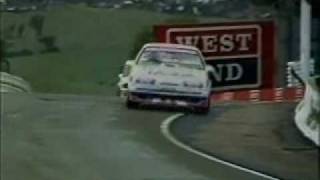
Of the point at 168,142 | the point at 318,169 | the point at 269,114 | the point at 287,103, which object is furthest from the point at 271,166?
the point at 287,103

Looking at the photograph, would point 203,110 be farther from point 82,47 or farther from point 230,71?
point 230,71

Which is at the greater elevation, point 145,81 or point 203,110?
point 145,81

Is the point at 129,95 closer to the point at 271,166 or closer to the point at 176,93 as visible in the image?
the point at 176,93

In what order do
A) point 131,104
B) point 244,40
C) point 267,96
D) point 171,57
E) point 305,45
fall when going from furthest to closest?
point 244,40
point 305,45
point 267,96
point 171,57
point 131,104

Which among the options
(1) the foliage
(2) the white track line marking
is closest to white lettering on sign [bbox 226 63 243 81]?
(1) the foliage

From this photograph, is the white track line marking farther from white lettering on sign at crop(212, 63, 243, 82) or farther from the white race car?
white lettering on sign at crop(212, 63, 243, 82)

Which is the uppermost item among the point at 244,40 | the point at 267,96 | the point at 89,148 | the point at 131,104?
the point at 244,40

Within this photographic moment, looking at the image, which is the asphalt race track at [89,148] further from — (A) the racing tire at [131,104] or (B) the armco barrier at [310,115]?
(B) the armco barrier at [310,115]

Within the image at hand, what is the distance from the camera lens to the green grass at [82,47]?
24.0 meters

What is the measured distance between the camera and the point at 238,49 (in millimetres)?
44938

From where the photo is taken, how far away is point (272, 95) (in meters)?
37.5

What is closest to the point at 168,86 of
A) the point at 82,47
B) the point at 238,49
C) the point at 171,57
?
the point at 171,57

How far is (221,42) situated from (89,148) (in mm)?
27612

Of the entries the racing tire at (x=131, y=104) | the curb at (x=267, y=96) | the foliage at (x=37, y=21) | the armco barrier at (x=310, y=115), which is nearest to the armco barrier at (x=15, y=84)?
the foliage at (x=37, y=21)
